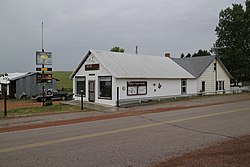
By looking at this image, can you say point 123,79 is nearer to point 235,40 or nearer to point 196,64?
point 196,64

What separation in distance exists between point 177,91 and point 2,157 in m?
25.2

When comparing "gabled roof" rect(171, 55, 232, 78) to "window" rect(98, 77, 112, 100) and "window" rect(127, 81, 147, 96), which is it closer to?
"window" rect(127, 81, 147, 96)

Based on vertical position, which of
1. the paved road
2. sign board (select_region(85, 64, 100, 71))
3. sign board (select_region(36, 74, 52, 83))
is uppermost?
sign board (select_region(85, 64, 100, 71))

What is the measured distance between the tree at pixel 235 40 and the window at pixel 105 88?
83.1ft

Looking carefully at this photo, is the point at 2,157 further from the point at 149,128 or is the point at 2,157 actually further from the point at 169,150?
the point at 149,128

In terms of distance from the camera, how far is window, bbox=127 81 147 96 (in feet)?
84.2

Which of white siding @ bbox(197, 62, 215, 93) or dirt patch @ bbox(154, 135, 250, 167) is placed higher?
white siding @ bbox(197, 62, 215, 93)

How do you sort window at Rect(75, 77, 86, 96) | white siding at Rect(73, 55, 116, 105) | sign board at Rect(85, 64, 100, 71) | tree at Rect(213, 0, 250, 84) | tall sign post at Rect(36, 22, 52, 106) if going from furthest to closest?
1. tree at Rect(213, 0, 250, 84)
2. window at Rect(75, 77, 86, 96)
3. sign board at Rect(85, 64, 100, 71)
4. tall sign post at Rect(36, 22, 52, 106)
5. white siding at Rect(73, 55, 116, 105)

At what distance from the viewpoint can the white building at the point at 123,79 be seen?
82.2 ft

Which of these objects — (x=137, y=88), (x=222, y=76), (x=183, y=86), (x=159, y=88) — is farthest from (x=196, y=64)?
(x=137, y=88)

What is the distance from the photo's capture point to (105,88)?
2553 centimetres

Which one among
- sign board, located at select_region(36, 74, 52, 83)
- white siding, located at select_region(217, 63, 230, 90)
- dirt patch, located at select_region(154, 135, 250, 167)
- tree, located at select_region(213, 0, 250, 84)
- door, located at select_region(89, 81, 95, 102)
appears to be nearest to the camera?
dirt patch, located at select_region(154, 135, 250, 167)

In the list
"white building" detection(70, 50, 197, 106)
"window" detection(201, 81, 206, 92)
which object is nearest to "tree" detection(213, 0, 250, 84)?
"window" detection(201, 81, 206, 92)

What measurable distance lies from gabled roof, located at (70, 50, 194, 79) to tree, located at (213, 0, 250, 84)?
44.4 ft
